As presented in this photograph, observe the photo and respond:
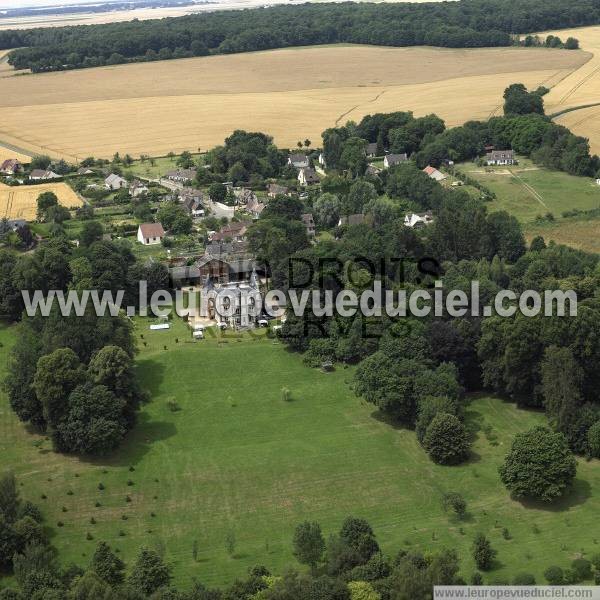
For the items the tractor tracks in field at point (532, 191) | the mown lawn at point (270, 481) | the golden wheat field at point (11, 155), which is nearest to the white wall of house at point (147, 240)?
the mown lawn at point (270, 481)

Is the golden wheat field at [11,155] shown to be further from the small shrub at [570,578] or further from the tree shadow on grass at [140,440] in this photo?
the small shrub at [570,578]

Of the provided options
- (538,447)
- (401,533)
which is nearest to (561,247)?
(538,447)

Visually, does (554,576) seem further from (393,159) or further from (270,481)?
(393,159)

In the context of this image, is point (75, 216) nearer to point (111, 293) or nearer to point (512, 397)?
point (111, 293)

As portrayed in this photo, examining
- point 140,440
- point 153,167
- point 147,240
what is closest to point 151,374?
point 140,440

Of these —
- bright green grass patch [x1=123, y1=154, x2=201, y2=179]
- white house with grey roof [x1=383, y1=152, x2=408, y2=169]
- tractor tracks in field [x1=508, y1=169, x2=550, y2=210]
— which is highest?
white house with grey roof [x1=383, y1=152, x2=408, y2=169]

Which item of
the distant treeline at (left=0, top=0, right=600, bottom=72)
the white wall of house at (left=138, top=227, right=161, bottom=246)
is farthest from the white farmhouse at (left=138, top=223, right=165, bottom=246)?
the distant treeline at (left=0, top=0, right=600, bottom=72)

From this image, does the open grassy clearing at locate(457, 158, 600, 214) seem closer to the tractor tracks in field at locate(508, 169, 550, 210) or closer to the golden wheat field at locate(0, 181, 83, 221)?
the tractor tracks in field at locate(508, 169, 550, 210)
